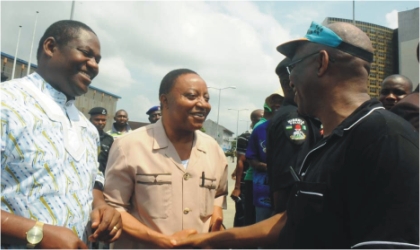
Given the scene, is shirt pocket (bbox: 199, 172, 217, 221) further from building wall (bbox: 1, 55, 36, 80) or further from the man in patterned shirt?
building wall (bbox: 1, 55, 36, 80)

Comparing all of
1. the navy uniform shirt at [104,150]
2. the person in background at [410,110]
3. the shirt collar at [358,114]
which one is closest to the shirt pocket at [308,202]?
the shirt collar at [358,114]

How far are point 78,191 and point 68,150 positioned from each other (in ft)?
0.72

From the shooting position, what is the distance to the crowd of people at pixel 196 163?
1.19 metres

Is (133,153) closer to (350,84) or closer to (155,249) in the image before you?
(155,249)

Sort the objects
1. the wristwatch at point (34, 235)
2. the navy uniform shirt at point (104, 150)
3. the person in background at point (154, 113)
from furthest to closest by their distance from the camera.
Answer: the person in background at point (154, 113) → the navy uniform shirt at point (104, 150) → the wristwatch at point (34, 235)

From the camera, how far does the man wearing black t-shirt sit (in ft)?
3.68

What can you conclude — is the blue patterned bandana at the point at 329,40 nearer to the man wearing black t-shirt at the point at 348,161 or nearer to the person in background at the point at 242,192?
the man wearing black t-shirt at the point at 348,161

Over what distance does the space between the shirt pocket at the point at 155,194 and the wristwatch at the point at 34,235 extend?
30.1 inches

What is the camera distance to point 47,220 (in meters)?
1.62

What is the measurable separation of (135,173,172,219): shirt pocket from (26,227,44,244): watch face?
77cm

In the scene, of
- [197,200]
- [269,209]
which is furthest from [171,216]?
[269,209]

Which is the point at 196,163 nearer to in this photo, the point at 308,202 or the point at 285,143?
the point at 285,143

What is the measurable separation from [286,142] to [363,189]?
1.14m

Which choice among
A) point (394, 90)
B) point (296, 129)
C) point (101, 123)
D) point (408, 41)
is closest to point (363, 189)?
point (296, 129)
